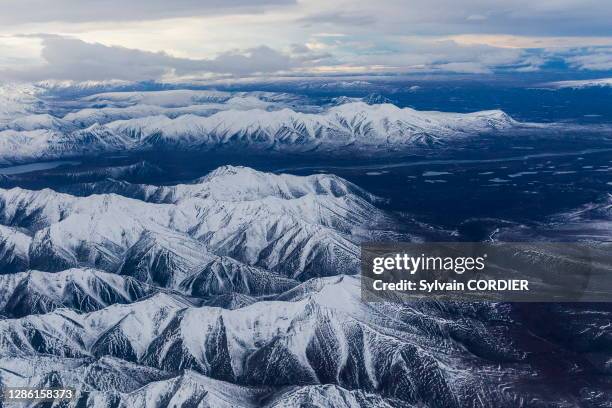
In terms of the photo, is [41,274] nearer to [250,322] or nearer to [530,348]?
[250,322]

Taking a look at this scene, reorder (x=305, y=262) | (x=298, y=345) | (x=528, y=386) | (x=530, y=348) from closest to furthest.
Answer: (x=528, y=386)
(x=298, y=345)
(x=530, y=348)
(x=305, y=262)

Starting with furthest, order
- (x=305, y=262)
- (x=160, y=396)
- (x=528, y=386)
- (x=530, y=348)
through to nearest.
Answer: (x=305, y=262)
(x=530, y=348)
(x=528, y=386)
(x=160, y=396)

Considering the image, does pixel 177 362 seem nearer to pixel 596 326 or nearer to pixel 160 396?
pixel 160 396

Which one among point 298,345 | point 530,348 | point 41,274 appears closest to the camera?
point 298,345

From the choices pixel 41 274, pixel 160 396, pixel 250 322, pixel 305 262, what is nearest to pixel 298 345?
pixel 250 322

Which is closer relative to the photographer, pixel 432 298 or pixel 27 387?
pixel 27 387

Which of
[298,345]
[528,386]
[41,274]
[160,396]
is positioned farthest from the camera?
[41,274]

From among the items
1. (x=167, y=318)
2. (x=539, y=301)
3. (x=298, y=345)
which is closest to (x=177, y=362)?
(x=167, y=318)

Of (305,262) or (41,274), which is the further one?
(305,262)
